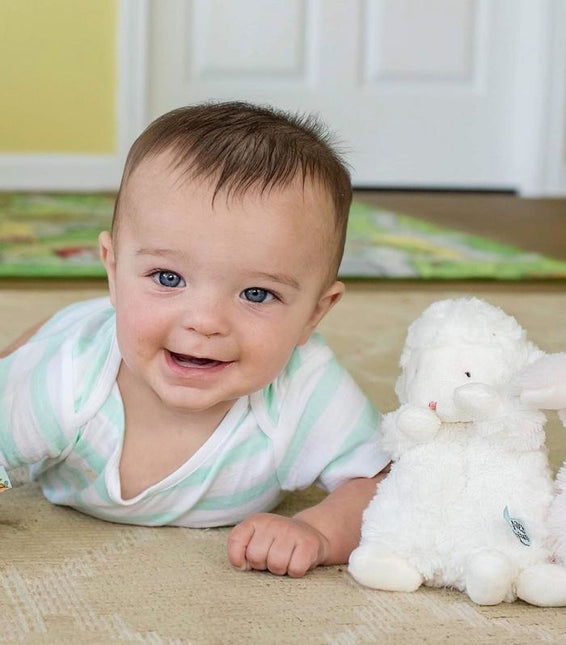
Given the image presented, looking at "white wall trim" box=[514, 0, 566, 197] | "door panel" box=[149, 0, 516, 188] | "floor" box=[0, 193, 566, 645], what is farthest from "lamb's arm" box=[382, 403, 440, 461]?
"white wall trim" box=[514, 0, 566, 197]

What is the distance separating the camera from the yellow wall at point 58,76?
3336 mm

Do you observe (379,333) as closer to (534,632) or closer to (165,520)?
(165,520)

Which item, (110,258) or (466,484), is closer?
(466,484)

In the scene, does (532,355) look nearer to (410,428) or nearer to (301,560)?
(410,428)

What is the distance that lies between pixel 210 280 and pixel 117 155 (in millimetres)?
2680

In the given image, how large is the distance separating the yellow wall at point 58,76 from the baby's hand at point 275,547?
A: 2700 millimetres

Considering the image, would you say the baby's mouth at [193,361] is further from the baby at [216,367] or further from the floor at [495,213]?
the floor at [495,213]

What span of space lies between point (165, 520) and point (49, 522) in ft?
0.31

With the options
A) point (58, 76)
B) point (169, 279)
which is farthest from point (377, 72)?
point (169, 279)

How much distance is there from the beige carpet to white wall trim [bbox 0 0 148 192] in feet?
8.18

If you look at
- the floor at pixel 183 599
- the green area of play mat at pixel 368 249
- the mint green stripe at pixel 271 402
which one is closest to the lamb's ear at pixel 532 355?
the floor at pixel 183 599

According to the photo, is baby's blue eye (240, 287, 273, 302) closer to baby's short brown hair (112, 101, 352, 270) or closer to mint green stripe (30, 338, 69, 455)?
baby's short brown hair (112, 101, 352, 270)

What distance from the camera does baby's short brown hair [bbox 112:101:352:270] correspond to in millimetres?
863

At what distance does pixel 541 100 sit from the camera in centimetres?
356
